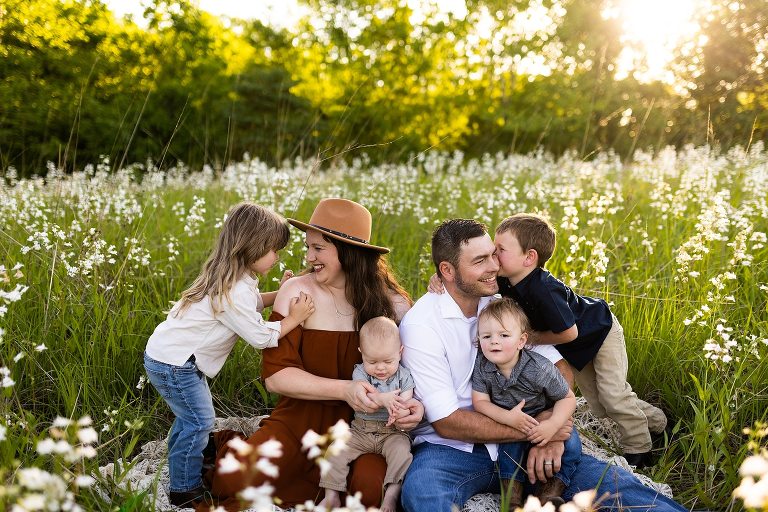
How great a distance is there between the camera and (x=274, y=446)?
5.59 ft

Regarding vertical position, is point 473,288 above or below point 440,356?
above

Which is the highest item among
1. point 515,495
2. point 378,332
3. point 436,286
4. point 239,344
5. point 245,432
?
point 436,286

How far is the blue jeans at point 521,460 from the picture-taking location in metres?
3.56

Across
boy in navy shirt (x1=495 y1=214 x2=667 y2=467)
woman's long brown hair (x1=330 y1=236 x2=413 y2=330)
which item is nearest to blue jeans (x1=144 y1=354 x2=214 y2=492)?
woman's long brown hair (x1=330 y1=236 x2=413 y2=330)

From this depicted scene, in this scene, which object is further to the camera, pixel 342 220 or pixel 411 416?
pixel 342 220

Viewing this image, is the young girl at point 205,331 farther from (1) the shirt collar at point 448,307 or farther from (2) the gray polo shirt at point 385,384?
(1) the shirt collar at point 448,307

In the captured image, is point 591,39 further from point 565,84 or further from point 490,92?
point 490,92

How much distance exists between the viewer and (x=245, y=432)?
4.29 meters

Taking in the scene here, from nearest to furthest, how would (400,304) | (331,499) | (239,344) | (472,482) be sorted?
(331,499) → (472,482) → (400,304) → (239,344)

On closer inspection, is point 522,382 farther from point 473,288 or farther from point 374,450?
point 374,450

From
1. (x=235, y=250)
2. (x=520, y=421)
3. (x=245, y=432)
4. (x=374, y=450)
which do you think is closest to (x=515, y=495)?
(x=520, y=421)

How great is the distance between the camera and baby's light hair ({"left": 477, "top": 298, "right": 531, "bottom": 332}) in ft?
11.3

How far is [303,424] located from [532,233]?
1.62 meters

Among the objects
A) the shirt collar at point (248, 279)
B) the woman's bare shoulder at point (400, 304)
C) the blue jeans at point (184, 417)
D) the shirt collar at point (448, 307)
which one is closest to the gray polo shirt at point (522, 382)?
the shirt collar at point (448, 307)
